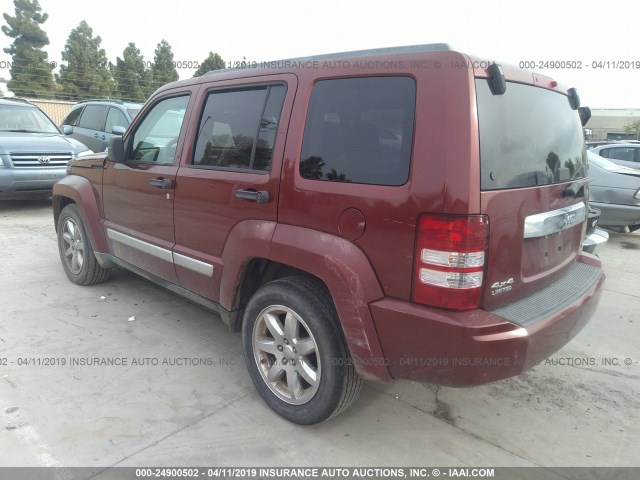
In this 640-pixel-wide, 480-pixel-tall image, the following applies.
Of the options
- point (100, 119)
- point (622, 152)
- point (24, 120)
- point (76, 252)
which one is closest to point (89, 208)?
point (76, 252)

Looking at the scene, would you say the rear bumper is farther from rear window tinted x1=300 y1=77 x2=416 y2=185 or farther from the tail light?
rear window tinted x1=300 y1=77 x2=416 y2=185

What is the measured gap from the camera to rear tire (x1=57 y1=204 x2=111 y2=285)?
175 inches

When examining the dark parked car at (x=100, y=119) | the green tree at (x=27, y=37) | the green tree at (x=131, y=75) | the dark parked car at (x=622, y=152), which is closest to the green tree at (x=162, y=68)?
the green tree at (x=131, y=75)

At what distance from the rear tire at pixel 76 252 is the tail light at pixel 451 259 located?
3.56 meters

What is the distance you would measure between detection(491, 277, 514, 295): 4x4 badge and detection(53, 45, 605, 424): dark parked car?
0.5 inches

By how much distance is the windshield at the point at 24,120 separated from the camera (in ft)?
26.6

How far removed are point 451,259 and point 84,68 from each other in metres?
38.6

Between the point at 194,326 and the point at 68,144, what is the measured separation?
228 inches

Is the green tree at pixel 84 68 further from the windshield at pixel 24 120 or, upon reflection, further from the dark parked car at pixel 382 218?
the dark parked car at pixel 382 218

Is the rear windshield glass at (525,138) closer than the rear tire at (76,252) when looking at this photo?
Yes

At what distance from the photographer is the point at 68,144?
26.1 ft

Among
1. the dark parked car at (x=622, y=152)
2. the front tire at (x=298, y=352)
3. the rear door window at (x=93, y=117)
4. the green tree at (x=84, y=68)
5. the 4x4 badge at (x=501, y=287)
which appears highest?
the green tree at (x=84, y=68)

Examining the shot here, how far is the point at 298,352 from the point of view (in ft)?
8.38

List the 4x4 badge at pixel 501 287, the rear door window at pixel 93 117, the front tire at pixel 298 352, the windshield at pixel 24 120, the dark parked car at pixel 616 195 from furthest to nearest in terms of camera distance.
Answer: the rear door window at pixel 93 117, the windshield at pixel 24 120, the dark parked car at pixel 616 195, the front tire at pixel 298 352, the 4x4 badge at pixel 501 287
